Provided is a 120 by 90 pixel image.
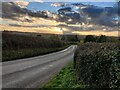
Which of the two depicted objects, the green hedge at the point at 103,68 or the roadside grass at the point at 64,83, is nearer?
the green hedge at the point at 103,68

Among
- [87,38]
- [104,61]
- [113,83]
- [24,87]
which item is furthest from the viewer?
[87,38]

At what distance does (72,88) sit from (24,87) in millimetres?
3177

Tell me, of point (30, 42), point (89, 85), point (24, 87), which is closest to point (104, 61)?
point (89, 85)

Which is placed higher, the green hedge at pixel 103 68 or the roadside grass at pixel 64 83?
the green hedge at pixel 103 68

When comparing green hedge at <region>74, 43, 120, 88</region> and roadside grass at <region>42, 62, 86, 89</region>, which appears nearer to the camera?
green hedge at <region>74, 43, 120, 88</region>

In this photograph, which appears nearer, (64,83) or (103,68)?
(103,68)

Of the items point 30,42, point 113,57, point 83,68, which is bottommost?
point 30,42

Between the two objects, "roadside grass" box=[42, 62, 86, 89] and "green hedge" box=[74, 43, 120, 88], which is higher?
"green hedge" box=[74, 43, 120, 88]

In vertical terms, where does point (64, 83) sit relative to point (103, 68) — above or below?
below

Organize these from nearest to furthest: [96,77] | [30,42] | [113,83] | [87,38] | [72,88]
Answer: [113,83]
[96,77]
[72,88]
[87,38]
[30,42]

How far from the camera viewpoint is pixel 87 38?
100 feet

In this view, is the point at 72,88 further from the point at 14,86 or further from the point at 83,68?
the point at 14,86

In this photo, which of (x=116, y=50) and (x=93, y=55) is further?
(x=93, y=55)

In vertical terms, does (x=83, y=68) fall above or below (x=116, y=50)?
below
